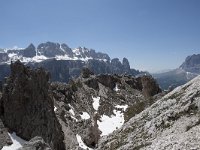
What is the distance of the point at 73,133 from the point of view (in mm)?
107688

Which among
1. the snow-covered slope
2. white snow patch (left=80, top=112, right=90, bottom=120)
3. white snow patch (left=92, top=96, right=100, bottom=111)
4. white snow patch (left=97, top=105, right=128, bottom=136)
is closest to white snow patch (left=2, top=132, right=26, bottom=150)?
white snow patch (left=97, top=105, right=128, bottom=136)

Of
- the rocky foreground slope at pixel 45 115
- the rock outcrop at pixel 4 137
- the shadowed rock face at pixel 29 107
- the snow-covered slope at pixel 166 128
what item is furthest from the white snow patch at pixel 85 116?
the snow-covered slope at pixel 166 128

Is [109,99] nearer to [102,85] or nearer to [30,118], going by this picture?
[102,85]

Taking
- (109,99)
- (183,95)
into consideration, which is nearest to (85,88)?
(109,99)

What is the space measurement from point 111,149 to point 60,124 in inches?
2703

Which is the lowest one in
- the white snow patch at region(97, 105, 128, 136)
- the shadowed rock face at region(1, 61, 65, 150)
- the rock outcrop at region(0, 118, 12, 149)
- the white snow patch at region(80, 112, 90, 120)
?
the white snow patch at region(97, 105, 128, 136)

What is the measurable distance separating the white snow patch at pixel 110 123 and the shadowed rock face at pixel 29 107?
22269 millimetres

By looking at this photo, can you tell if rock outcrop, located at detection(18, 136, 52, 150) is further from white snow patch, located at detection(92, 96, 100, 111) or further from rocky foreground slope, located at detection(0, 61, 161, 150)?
white snow patch, located at detection(92, 96, 100, 111)

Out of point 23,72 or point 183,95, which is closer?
point 183,95

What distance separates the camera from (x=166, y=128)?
34219 mm

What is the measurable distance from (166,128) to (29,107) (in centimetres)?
6839

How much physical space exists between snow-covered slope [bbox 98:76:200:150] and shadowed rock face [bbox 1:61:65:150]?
175ft

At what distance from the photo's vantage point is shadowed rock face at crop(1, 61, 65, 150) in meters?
93.2

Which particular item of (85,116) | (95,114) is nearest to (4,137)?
(95,114)
